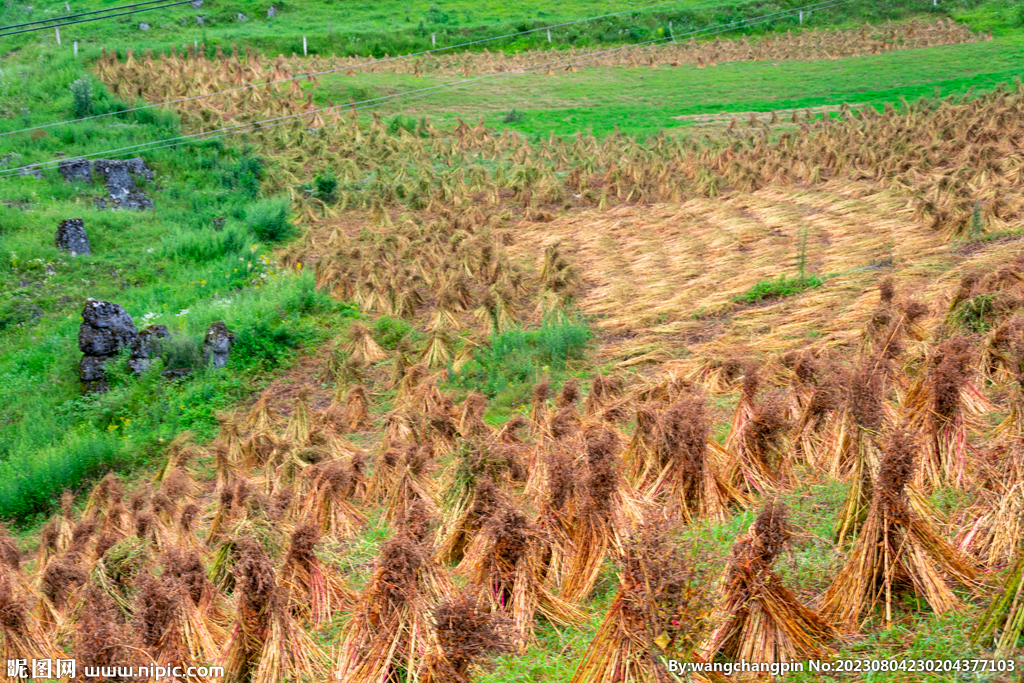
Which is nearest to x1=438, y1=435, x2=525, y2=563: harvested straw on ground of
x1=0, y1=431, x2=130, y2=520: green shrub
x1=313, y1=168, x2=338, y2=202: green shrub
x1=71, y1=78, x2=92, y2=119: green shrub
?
x1=0, y1=431, x2=130, y2=520: green shrub

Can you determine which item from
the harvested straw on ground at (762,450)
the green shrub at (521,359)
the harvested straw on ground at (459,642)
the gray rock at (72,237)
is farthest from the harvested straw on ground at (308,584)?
the gray rock at (72,237)

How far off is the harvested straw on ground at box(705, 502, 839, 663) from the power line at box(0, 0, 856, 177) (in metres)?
19.1

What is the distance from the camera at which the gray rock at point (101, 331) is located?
11.9m

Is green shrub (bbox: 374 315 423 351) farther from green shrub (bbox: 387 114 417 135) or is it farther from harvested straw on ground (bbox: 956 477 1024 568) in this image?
green shrub (bbox: 387 114 417 135)

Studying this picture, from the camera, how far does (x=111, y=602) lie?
5199 mm

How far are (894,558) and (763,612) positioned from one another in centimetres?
85

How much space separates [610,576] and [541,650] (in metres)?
0.80

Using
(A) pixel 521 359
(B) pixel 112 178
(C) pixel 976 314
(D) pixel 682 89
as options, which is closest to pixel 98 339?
(A) pixel 521 359

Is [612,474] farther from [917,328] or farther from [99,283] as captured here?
[99,283]

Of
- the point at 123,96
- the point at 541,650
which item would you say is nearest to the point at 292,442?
the point at 541,650

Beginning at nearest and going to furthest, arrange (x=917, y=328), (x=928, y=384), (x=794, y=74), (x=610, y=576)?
1. (x=610, y=576)
2. (x=928, y=384)
3. (x=917, y=328)
4. (x=794, y=74)

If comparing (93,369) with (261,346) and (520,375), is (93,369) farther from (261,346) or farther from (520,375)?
(520,375)

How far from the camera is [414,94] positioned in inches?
1020

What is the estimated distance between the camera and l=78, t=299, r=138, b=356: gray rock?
11.9 metres
